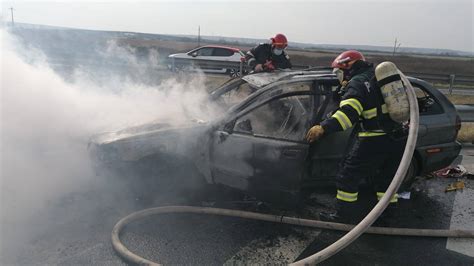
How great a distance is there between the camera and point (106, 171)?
14.8 feet

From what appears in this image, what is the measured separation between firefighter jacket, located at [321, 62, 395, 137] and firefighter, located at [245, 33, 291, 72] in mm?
3207

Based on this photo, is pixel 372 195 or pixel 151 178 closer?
pixel 151 178

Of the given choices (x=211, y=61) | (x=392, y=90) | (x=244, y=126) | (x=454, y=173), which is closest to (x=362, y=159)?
(x=392, y=90)

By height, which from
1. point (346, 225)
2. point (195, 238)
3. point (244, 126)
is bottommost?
point (195, 238)

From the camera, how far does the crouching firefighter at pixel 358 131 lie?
384 centimetres

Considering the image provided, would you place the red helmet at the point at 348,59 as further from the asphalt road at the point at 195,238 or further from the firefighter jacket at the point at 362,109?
the asphalt road at the point at 195,238

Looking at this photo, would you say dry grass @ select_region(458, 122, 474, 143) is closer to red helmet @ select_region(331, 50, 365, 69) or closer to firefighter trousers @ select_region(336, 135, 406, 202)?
firefighter trousers @ select_region(336, 135, 406, 202)

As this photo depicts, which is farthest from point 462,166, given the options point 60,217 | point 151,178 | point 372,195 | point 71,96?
point 71,96

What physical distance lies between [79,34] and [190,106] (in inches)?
333

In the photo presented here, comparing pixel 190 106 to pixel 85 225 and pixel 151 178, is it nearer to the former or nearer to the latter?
pixel 151 178

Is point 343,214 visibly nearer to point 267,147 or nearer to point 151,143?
point 267,147

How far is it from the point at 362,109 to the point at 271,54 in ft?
12.0

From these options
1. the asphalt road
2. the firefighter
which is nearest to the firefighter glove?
the asphalt road

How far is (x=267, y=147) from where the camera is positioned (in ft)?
13.4
